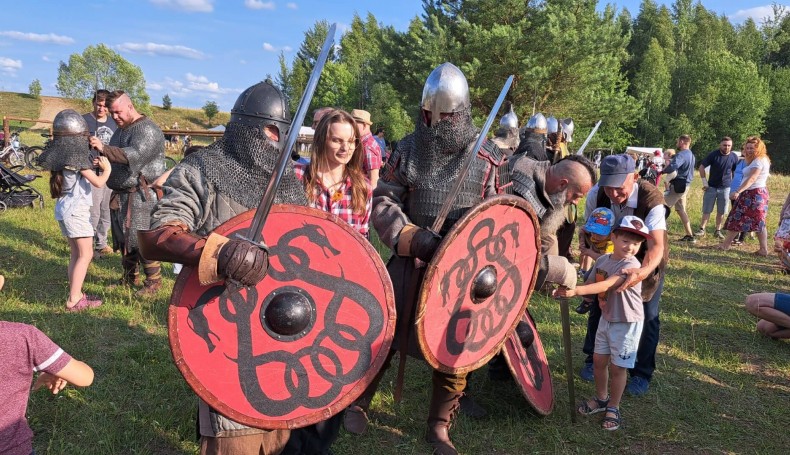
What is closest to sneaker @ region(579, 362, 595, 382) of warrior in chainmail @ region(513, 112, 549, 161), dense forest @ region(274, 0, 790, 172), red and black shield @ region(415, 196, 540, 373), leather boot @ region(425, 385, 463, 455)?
leather boot @ region(425, 385, 463, 455)

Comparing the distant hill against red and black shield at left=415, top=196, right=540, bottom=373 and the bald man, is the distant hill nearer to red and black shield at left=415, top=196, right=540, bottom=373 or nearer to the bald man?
the bald man

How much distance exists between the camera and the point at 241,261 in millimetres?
1447

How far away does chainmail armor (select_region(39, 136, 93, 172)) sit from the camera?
411cm

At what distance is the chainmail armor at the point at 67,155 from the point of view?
13.5 feet

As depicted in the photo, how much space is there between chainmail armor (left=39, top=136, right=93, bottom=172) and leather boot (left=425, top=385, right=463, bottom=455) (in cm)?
347

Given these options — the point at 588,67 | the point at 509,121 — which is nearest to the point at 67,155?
the point at 509,121

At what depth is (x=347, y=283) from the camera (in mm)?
1760

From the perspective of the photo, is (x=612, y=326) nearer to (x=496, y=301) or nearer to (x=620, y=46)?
(x=496, y=301)

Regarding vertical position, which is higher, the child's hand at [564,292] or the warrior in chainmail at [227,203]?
the warrior in chainmail at [227,203]

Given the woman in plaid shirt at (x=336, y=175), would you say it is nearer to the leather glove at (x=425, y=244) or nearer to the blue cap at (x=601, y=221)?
the leather glove at (x=425, y=244)

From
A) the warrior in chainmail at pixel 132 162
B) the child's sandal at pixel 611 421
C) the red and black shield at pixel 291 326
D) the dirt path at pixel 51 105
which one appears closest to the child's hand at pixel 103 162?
the warrior in chainmail at pixel 132 162

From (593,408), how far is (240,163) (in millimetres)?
2457

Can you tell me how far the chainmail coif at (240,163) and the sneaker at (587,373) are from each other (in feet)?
8.34

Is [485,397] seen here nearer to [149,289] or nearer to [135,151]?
[149,289]
